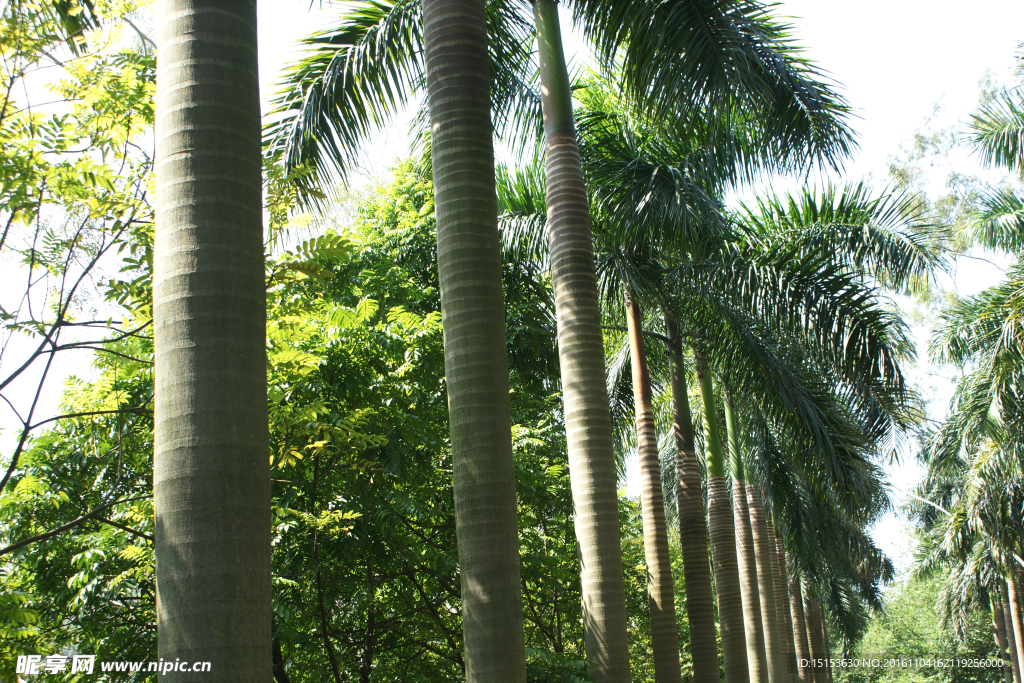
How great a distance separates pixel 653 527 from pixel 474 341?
852cm

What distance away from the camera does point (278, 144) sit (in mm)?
8742

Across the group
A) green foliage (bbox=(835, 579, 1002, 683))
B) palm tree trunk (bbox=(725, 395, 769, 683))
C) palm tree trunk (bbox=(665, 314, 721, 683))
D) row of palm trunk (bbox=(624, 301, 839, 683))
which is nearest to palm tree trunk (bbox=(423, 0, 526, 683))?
row of palm trunk (bbox=(624, 301, 839, 683))

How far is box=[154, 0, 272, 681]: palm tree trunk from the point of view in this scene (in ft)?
7.50

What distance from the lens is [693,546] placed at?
1284 centimetres

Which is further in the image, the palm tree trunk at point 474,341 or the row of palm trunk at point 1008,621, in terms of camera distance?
the row of palm trunk at point 1008,621

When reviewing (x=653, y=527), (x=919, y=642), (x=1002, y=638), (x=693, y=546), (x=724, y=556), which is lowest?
(x=919, y=642)

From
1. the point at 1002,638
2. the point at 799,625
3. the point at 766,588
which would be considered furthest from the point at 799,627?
the point at 1002,638

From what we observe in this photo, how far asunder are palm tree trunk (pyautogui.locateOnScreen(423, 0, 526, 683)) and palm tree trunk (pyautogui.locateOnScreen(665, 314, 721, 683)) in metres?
9.22

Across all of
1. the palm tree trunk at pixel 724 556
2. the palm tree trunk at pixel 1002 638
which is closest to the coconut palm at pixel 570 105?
the palm tree trunk at pixel 724 556

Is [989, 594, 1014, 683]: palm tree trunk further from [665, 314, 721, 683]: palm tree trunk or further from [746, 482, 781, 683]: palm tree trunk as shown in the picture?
[665, 314, 721, 683]: palm tree trunk

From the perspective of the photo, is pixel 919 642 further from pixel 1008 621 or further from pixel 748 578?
pixel 748 578

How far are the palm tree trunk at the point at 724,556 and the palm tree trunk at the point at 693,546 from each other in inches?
62.8

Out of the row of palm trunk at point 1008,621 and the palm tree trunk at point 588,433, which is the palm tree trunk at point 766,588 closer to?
the row of palm trunk at point 1008,621

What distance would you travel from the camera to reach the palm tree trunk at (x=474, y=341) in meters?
4.02
